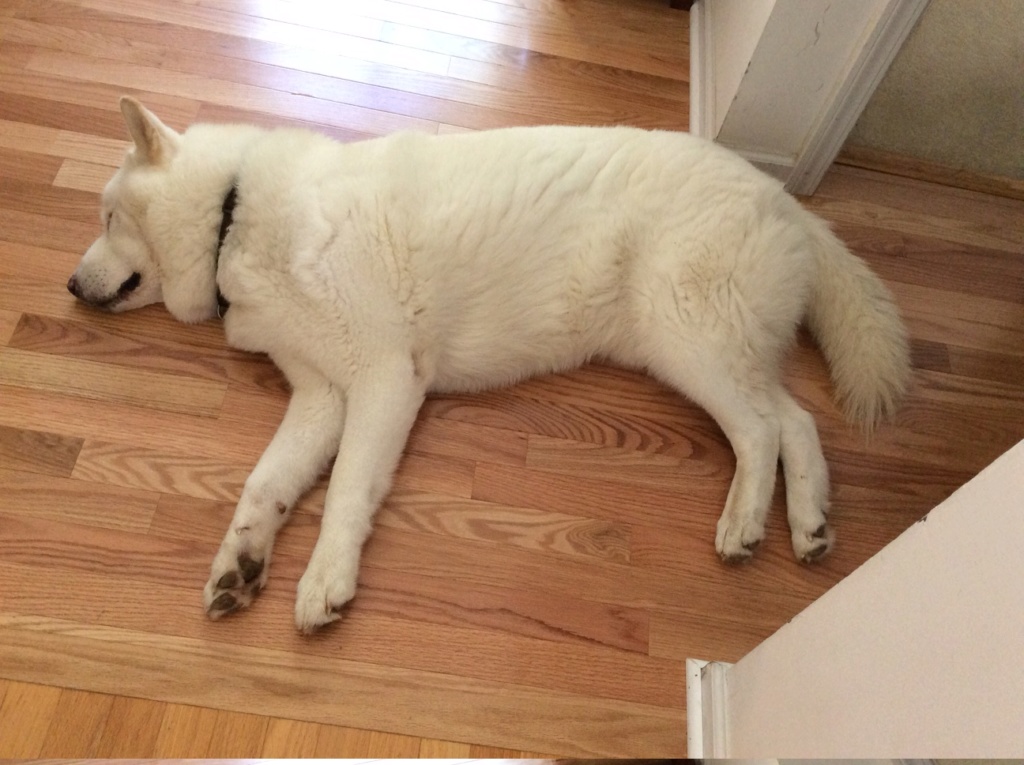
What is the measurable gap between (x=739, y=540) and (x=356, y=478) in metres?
0.96

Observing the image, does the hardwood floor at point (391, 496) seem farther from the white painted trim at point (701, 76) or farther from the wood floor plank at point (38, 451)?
the white painted trim at point (701, 76)

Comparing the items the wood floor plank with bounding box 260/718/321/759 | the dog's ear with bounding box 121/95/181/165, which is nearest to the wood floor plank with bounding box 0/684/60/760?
the wood floor plank with bounding box 260/718/321/759

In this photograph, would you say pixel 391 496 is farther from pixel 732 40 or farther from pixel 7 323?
pixel 732 40

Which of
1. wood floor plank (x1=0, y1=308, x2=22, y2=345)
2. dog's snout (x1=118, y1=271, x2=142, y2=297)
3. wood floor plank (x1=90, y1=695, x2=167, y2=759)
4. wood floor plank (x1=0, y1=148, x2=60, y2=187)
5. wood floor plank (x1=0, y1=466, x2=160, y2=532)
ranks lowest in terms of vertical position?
wood floor plank (x1=90, y1=695, x2=167, y2=759)

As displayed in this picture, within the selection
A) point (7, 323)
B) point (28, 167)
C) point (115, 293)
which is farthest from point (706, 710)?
point (28, 167)

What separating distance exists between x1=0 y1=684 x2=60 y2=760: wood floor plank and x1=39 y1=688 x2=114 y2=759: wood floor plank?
0.01 m

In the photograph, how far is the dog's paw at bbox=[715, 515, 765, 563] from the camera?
181 cm

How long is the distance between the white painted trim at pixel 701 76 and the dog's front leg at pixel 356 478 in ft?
5.04

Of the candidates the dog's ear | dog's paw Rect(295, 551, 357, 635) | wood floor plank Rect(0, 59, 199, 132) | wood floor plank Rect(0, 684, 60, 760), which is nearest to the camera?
wood floor plank Rect(0, 684, 60, 760)

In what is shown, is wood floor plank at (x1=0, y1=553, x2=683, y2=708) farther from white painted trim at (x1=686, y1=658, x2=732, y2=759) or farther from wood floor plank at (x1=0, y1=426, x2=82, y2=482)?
wood floor plank at (x1=0, y1=426, x2=82, y2=482)

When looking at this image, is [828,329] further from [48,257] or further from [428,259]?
[48,257]

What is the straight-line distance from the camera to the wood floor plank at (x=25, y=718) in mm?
1495

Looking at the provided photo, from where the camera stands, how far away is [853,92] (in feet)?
7.41

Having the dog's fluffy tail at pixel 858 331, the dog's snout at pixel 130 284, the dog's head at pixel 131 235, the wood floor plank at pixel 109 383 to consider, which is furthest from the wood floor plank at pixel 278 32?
the dog's fluffy tail at pixel 858 331
